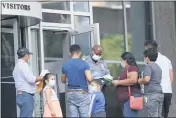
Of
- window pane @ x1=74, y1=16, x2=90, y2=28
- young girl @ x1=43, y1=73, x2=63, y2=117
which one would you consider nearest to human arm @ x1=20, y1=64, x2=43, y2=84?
young girl @ x1=43, y1=73, x2=63, y2=117

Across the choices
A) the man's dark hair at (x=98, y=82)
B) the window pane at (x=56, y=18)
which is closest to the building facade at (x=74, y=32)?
the window pane at (x=56, y=18)

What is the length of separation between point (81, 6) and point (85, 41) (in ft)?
4.86

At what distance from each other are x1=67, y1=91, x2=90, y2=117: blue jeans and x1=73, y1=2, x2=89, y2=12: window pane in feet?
15.3

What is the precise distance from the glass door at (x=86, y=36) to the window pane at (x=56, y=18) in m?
Answer: 0.51

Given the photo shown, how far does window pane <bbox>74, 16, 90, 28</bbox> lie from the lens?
1497 centimetres

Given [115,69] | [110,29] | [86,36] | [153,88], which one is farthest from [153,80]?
[110,29]

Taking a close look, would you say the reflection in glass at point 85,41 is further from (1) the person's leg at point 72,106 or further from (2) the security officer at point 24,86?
(1) the person's leg at point 72,106

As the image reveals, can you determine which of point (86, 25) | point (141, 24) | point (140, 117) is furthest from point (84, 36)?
point (141, 24)

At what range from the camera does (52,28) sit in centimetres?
1454

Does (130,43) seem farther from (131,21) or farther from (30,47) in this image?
(30,47)

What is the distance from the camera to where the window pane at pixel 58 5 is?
14.6 m

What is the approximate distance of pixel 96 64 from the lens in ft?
38.9

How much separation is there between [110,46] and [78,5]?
8.72 ft

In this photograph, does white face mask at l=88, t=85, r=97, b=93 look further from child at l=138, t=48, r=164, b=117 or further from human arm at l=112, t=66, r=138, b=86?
child at l=138, t=48, r=164, b=117
